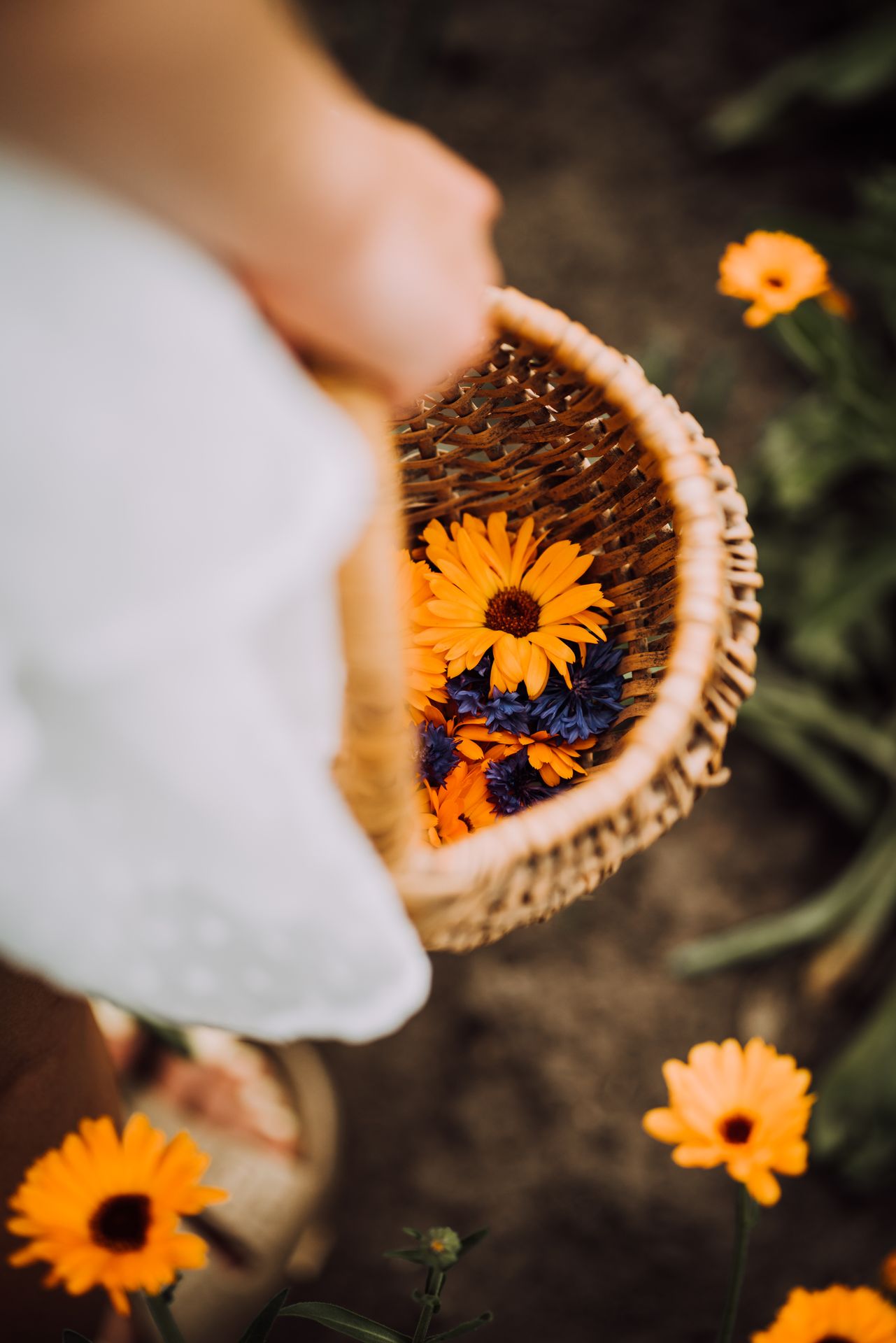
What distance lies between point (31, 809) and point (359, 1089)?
0.85 metres

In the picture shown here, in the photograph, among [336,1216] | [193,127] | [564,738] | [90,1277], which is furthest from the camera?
[336,1216]

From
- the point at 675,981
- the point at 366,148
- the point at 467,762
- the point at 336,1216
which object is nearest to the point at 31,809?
the point at 366,148

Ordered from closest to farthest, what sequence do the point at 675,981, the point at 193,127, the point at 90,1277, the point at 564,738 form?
the point at 193,127, the point at 90,1277, the point at 564,738, the point at 675,981

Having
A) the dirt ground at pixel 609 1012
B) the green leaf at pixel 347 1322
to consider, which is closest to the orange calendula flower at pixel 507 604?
the green leaf at pixel 347 1322

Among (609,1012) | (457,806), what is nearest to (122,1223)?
(457,806)

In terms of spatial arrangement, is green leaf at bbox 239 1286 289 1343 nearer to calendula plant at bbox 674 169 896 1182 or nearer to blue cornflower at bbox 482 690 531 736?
blue cornflower at bbox 482 690 531 736

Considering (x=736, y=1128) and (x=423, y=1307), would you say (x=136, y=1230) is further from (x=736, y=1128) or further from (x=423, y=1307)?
(x=736, y=1128)

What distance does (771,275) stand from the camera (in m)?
0.60

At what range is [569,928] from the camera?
1.10 meters

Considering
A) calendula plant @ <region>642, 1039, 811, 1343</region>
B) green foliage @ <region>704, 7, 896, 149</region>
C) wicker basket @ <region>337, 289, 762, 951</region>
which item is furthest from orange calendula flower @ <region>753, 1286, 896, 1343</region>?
green foliage @ <region>704, 7, 896, 149</region>

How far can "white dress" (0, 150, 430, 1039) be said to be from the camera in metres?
0.24

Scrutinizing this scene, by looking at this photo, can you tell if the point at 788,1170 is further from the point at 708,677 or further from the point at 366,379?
the point at 366,379

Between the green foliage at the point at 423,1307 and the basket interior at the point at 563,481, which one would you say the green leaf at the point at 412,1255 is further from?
the basket interior at the point at 563,481

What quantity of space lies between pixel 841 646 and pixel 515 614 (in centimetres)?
70
